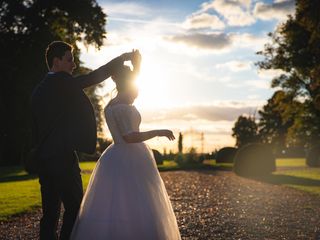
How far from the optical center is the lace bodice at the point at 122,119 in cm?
462

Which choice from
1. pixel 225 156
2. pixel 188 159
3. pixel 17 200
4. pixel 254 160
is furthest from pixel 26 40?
pixel 17 200

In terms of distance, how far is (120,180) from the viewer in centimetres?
466

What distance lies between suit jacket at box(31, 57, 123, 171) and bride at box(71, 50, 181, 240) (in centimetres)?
35

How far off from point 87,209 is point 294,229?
508 centimetres

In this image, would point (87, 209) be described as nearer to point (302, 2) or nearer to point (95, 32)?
point (302, 2)

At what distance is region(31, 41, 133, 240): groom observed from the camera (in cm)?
435

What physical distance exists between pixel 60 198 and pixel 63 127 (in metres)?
0.68

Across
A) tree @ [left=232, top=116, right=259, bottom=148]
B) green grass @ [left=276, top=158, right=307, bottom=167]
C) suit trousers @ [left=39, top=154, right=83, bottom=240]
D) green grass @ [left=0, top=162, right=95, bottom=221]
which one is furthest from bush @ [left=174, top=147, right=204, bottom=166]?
suit trousers @ [left=39, top=154, right=83, bottom=240]

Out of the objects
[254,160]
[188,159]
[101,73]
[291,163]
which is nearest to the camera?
[101,73]

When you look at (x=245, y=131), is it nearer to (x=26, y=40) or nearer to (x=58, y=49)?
(x=26, y=40)

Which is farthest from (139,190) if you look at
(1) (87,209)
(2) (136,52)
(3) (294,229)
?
(3) (294,229)

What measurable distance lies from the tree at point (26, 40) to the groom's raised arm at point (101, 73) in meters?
25.7

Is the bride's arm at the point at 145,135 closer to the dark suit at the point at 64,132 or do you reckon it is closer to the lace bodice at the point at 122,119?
the lace bodice at the point at 122,119

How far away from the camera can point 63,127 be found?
173 inches
